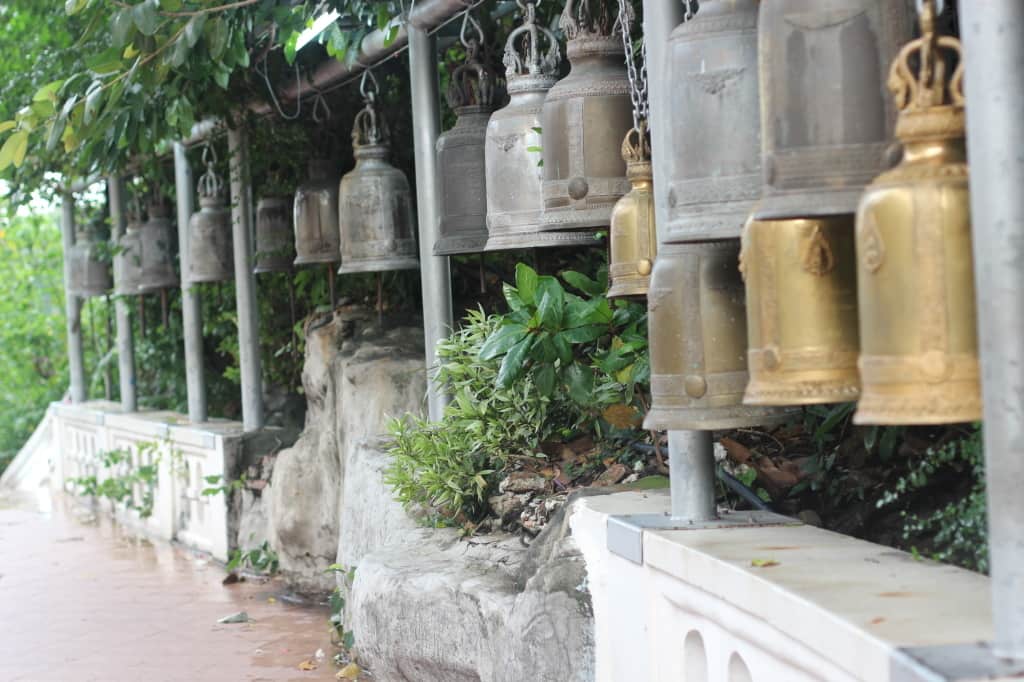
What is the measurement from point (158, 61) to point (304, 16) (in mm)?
753

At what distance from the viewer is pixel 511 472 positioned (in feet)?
15.8

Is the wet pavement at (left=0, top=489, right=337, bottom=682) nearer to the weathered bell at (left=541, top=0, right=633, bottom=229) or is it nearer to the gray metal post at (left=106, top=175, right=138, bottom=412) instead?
the gray metal post at (left=106, top=175, right=138, bottom=412)

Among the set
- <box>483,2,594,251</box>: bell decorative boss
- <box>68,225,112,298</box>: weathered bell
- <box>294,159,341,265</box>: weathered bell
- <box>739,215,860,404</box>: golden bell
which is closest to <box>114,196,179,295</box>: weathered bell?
<box>68,225,112,298</box>: weathered bell

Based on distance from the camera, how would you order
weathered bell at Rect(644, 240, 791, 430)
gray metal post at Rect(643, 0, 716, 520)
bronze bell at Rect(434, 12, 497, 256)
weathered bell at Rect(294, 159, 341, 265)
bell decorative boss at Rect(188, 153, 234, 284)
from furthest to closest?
1. bell decorative boss at Rect(188, 153, 234, 284)
2. weathered bell at Rect(294, 159, 341, 265)
3. bronze bell at Rect(434, 12, 497, 256)
4. gray metal post at Rect(643, 0, 716, 520)
5. weathered bell at Rect(644, 240, 791, 430)

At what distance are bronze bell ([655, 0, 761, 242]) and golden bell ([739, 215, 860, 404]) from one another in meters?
0.26

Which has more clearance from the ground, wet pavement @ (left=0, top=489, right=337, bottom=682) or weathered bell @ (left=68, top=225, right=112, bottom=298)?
weathered bell @ (left=68, top=225, right=112, bottom=298)

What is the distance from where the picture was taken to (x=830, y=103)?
2.24 metres

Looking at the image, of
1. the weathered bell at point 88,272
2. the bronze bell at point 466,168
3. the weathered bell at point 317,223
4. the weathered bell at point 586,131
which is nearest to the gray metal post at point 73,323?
the weathered bell at point 88,272

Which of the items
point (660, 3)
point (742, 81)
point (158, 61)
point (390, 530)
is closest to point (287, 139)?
point (158, 61)

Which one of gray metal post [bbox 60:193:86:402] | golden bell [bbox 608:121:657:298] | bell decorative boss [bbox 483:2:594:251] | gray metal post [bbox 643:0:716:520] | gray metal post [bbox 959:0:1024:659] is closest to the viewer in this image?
gray metal post [bbox 959:0:1024:659]

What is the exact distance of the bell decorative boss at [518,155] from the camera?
436 cm

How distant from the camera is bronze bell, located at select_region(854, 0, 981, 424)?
6.52 feet

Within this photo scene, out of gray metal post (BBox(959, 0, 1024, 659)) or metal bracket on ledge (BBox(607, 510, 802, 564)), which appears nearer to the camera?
gray metal post (BBox(959, 0, 1024, 659))

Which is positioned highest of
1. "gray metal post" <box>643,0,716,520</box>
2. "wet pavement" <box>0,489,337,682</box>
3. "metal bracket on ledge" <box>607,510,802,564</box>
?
"gray metal post" <box>643,0,716,520</box>
